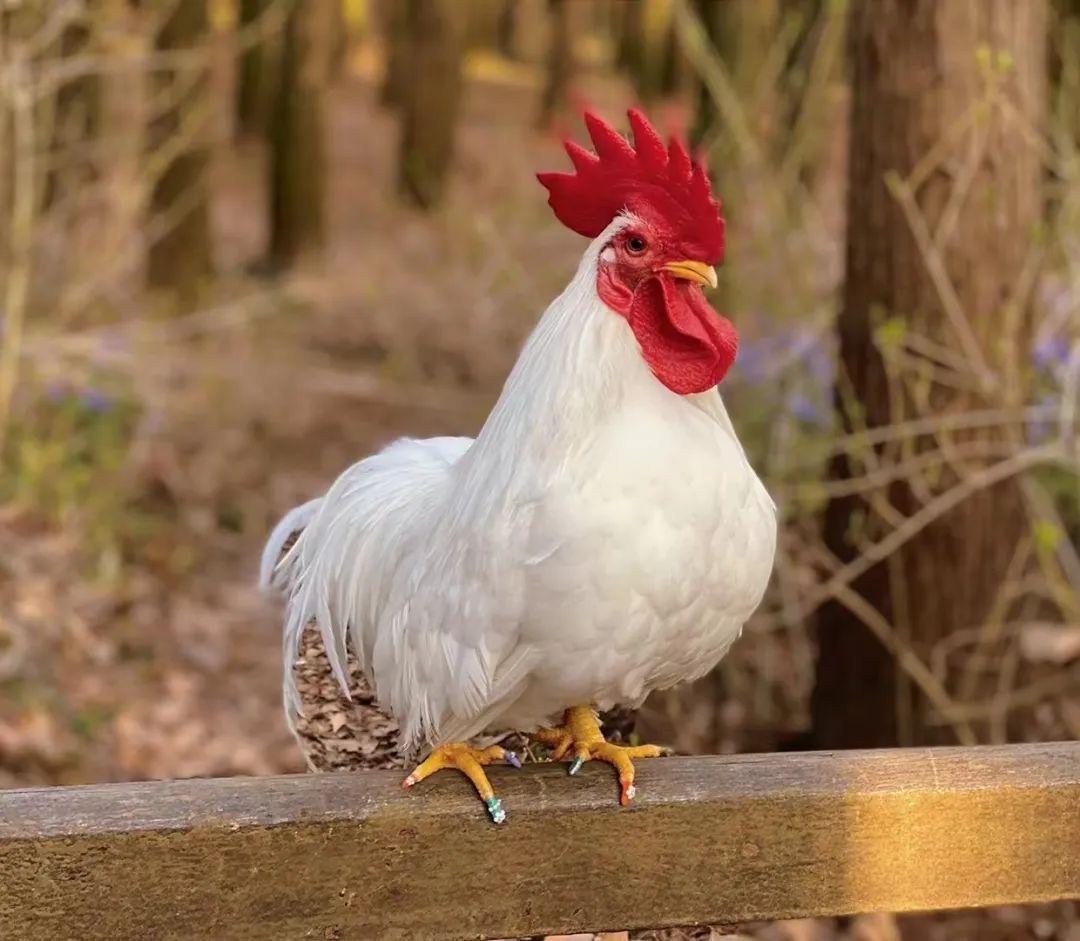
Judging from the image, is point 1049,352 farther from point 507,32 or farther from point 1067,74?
point 507,32

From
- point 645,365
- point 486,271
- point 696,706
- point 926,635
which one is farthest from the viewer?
point 486,271

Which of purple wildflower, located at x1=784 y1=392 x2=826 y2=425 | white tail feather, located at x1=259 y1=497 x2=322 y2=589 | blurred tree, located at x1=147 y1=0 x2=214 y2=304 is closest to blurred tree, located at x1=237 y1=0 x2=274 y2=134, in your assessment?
blurred tree, located at x1=147 y1=0 x2=214 y2=304

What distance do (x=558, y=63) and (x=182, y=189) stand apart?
12.2 meters

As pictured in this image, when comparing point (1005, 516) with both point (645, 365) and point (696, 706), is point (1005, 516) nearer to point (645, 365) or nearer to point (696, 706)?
point (696, 706)

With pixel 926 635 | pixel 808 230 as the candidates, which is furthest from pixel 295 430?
pixel 926 635

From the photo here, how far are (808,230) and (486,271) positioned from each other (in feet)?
8.84

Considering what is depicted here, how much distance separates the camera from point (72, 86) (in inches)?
336

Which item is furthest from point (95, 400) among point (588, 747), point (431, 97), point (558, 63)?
point (558, 63)

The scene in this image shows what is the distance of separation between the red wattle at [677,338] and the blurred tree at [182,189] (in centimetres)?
682

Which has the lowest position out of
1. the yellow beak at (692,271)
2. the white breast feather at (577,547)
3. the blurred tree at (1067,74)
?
the white breast feather at (577,547)

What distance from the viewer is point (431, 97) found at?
45.2 feet

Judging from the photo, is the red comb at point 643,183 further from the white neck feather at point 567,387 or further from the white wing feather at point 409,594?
the white wing feather at point 409,594

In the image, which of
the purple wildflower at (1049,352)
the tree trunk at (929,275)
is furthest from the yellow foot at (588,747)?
the purple wildflower at (1049,352)

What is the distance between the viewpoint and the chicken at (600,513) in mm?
2125
